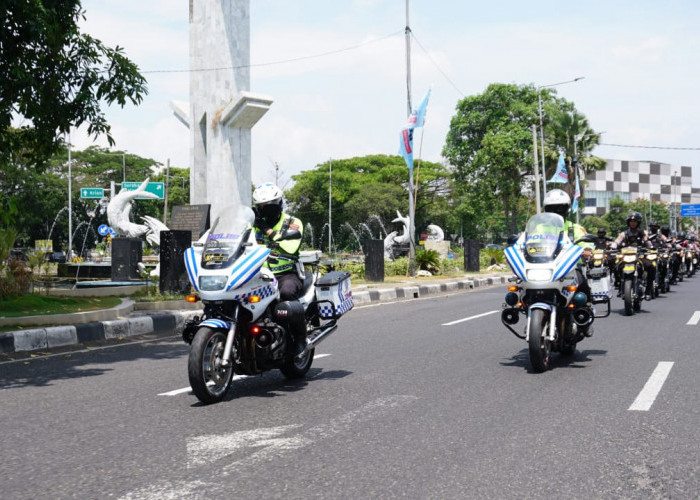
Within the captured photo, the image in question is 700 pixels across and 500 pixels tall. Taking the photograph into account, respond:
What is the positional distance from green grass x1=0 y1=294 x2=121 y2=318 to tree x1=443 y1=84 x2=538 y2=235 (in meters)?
43.1

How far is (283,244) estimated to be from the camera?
20.6 feet

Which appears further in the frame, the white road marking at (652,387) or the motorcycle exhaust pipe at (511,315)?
the motorcycle exhaust pipe at (511,315)

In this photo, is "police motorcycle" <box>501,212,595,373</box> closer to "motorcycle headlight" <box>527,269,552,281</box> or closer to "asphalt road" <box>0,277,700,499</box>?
"motorcycle headlight" <box>527,269,552,281</box>

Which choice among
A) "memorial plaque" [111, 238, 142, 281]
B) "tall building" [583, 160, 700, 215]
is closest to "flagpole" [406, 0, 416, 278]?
"memorial plaque" [111, 238, 142, 281]

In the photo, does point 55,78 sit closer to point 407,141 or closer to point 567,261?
point 567,261

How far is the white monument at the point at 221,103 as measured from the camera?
62.4 ft

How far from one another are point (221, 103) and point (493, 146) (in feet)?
120

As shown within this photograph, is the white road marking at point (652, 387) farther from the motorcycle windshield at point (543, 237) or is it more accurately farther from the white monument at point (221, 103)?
the white monument at point (221, 103)

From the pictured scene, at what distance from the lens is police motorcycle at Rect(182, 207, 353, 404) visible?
5516 millimetres

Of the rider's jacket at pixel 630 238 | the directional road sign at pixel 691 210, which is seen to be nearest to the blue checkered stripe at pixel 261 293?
the rider's jacket at pixel 630 238

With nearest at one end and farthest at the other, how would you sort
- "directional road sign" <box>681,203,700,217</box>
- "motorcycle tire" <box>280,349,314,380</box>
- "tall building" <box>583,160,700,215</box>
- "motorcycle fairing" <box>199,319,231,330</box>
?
"motorcycle fairing" <box>199,319,231,330</box>
"motorcycle tire" <box>280,349,314,380</box>
"directional road sign" <box>681,203,700,217</box>
"tall building" <box>583,160,700,215</box>

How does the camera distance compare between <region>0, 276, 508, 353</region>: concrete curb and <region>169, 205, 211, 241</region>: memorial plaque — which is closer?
<region>0, 276, 508, 353</region>: concrete curb

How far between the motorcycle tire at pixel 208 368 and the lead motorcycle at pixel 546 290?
9.28 ft

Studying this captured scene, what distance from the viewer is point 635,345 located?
8938 millimetres
